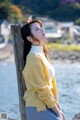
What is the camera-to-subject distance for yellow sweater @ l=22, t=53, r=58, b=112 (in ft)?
14.8

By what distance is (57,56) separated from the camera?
162 feet

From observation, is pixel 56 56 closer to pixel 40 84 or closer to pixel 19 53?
pixel 19 53

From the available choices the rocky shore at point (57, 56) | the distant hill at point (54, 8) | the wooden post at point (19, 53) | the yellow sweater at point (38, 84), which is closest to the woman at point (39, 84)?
the yellow sweater at point (38, 84)

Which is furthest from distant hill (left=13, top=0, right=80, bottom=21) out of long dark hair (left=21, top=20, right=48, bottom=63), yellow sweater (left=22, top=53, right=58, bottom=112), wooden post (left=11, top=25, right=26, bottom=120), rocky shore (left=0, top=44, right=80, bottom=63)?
yellow sweater (left=22, top=53, right=58, bottom=112)

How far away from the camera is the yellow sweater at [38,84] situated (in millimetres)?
4504

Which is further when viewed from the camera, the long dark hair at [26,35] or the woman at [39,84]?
the long dark hair at [26,35]

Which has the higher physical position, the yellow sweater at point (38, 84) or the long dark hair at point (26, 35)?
the long dark hair at point (26, 35)

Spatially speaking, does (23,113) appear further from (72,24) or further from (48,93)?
(72,24)

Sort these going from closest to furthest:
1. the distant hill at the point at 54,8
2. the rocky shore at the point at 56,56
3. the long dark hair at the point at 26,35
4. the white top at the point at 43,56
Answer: the white top at the point at 43,56
the long dark hair at the point at 26,35
the rocky shore at the point at 56,56
the distant hill at the point at 54,8

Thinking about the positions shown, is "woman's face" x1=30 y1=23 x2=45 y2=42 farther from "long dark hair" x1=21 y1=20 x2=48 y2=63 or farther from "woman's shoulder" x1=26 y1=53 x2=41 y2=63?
"woman's shoulder" x1=26 y1=53 x2=41 y2=63

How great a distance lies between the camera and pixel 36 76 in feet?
14.8

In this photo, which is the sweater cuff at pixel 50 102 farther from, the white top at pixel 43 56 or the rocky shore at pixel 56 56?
the rocky shore at pixel 56 56

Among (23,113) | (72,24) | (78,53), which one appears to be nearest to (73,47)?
Answer: (78,53)

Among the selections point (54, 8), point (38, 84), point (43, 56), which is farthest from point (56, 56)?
point (38, 84)
